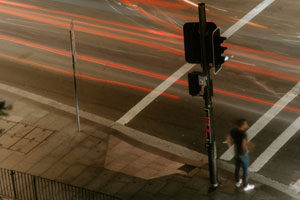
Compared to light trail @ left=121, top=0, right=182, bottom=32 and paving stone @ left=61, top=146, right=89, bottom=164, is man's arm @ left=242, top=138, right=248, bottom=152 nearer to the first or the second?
paving stone @ left=61, top=146, right=89, bottom=164

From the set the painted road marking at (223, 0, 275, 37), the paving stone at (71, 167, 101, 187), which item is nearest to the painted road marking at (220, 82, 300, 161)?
the paving stone at (71, 167, 101, 187)

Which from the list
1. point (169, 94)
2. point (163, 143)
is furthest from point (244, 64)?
point (163, 143)

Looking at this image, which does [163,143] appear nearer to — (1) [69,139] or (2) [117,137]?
(2) [117,137]

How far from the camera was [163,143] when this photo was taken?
20.0m

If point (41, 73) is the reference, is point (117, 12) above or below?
above

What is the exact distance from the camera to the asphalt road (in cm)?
2078

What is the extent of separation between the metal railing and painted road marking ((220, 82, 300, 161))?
406 centimetres

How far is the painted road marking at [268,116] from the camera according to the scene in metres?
19.2

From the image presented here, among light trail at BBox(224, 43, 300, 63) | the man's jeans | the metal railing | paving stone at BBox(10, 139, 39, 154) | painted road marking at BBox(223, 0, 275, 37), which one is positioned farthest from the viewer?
painted road marking at BBox(223, 0, 275, 37)

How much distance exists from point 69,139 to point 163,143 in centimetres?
285

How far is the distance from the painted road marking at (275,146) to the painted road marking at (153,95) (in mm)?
4561

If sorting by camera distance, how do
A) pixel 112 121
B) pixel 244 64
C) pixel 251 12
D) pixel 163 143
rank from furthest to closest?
pixel 251 12 < pixel 244 64 < pixel 112 121 < pixel 163 143

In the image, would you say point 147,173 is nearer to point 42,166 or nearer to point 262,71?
point 42,166

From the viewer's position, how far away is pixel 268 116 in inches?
818
